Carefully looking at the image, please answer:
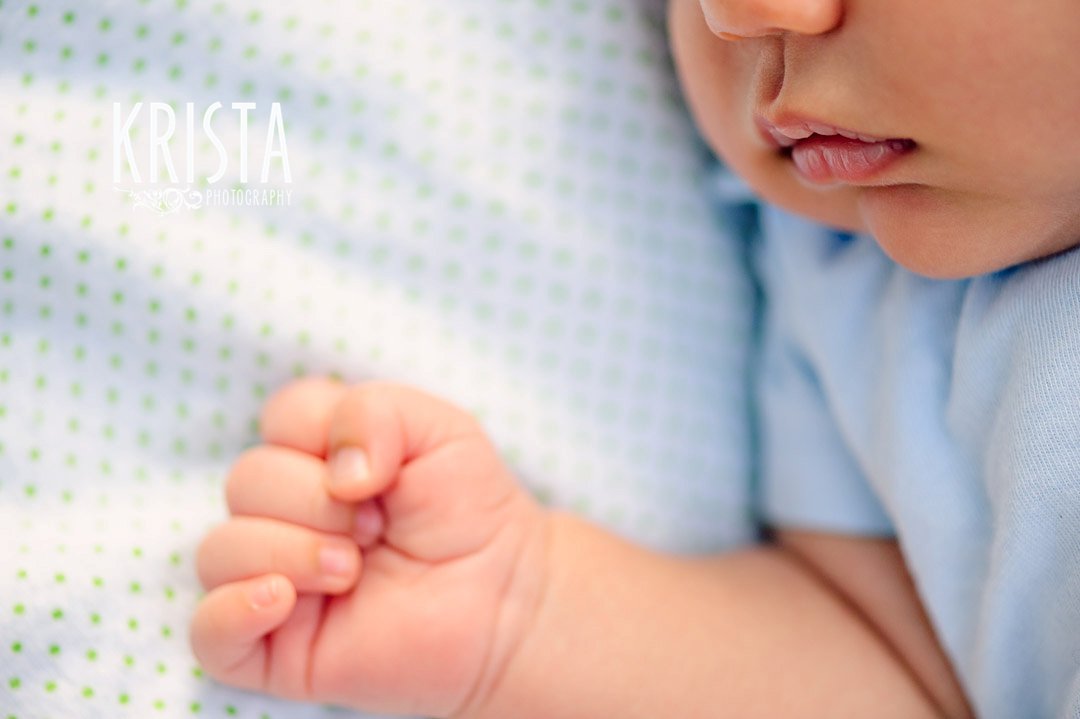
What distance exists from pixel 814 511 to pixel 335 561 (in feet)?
1.29

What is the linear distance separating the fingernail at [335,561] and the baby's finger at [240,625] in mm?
26

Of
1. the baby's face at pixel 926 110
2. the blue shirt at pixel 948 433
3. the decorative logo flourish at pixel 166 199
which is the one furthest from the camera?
the decorative logo flourish at pixel 166 199

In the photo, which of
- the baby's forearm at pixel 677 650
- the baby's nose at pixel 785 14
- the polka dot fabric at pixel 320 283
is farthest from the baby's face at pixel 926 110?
the baby's forearm at pixel 677 650

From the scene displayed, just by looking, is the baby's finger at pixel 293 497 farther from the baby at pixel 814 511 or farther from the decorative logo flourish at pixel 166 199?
the decorative logo flourish at pixel 166 199

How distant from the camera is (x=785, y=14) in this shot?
0.54 metres

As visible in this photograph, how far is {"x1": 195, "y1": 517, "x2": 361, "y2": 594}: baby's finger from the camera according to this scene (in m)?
0.68

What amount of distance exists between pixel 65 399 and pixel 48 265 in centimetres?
10

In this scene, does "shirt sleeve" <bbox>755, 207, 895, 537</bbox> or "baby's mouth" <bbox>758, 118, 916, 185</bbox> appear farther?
"shirt sleeve" <bbox>755, 207, 895, 537</bbox>

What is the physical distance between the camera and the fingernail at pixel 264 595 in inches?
25.6

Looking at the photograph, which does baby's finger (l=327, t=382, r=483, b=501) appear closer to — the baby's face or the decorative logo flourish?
the decorative logo flourish

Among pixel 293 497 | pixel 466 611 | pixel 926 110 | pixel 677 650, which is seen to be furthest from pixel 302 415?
pixel 926 110

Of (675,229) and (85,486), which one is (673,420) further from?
(85,486)

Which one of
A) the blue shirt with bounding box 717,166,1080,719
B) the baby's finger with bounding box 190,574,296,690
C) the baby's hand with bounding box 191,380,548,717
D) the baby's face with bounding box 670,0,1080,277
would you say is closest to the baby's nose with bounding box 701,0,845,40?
the baby's face with bounding box 670,0,1080,277

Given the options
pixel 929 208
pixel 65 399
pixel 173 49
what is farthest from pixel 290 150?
pixel 929 208
